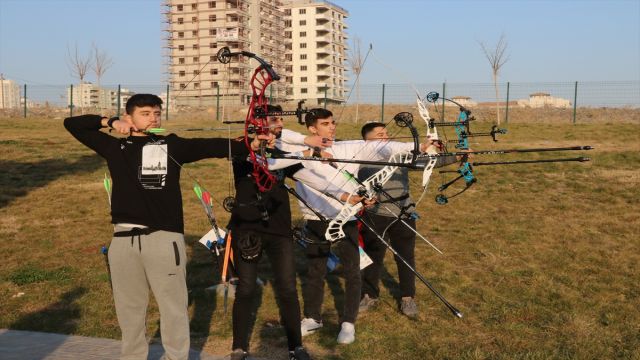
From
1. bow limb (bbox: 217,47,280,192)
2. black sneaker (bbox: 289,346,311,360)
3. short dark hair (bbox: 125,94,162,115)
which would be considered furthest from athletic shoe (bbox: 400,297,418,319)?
short dark hair (bbox: 125,94,162,115)

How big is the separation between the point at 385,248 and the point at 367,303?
2.55ft

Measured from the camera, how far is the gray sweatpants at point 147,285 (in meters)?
4.68

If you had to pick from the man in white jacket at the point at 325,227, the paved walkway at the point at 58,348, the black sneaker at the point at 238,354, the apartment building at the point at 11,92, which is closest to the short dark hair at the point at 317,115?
the man in white jacket at the point at 325,227

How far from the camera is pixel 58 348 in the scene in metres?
6.40

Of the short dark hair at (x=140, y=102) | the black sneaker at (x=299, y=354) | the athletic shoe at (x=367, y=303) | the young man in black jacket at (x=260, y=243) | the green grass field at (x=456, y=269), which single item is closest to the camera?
the short dark hair at (x=140, y=102)

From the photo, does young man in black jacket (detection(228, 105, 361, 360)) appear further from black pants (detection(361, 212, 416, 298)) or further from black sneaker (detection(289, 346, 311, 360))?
black pants (detection(361, 212, 416, 298))

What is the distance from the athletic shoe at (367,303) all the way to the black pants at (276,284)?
6.96 ft

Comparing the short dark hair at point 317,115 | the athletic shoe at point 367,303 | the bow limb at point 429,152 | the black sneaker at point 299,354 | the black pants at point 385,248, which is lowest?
the athletic shoe at point 367,303

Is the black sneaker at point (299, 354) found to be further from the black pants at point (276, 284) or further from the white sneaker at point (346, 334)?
the white sneaker at point (346, 334)

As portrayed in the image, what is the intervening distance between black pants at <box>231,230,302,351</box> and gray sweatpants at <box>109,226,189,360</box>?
0.83 metres

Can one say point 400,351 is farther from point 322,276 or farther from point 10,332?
point 10,332

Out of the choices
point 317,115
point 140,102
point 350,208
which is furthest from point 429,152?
point 140,102

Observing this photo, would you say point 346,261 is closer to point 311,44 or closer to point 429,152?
point 429,152

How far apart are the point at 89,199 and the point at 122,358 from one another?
439 inches
